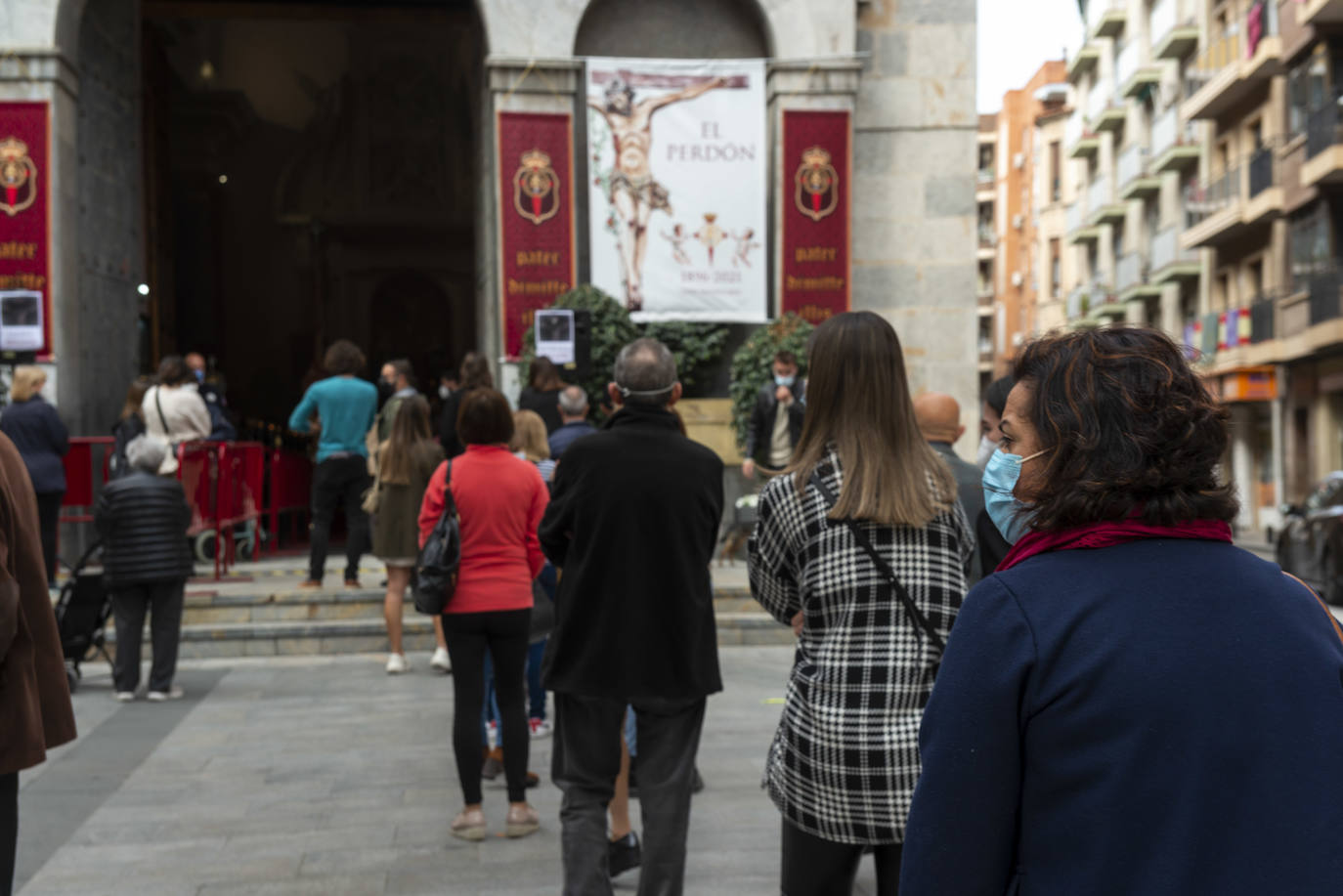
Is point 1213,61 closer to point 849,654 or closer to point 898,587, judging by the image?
point 898,587

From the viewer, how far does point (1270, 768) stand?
1.58 m

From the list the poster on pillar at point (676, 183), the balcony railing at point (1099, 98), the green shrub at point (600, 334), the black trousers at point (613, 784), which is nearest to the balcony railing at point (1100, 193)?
the balcony railing at point (1099, 98)

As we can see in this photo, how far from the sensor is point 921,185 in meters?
15.2

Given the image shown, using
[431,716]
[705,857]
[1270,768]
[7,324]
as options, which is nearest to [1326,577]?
[431,716]

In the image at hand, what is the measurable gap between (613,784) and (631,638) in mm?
447

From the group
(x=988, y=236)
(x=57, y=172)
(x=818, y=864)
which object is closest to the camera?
(x=818, y=864)

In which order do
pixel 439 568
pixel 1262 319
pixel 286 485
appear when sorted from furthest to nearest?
pixel 1262 319, pixel 286 485, pixel 439 568

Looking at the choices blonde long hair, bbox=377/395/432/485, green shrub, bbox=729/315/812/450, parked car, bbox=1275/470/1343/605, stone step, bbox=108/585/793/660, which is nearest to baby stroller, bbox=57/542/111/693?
stone step, bbox=108/585/793/660

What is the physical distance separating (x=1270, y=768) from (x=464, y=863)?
4.12 m

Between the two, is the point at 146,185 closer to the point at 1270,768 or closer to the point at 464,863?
the point at 464,863

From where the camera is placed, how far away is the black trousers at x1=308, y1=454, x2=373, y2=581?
1098cm

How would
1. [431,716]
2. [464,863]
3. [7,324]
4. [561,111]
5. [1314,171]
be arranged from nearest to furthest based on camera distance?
[464,863] < [431,716] < [7,324] < [561,111] < [1314,171]

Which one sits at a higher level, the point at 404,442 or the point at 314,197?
the point at 314,197

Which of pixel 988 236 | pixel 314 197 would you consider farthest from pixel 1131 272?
pixel 314 197
